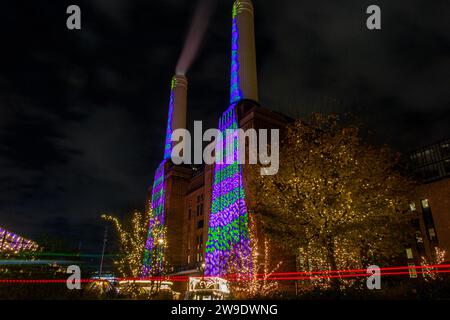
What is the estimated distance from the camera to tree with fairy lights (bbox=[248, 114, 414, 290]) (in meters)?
19.1

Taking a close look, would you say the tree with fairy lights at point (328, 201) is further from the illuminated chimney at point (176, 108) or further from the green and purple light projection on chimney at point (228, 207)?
the illuminated chimney at point (176, 108)

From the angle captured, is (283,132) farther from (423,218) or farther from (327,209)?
(423,218)

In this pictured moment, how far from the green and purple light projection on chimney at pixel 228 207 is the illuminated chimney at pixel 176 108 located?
25.6m

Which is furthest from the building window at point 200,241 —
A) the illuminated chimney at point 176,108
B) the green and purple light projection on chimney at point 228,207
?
the illuminated chimney at point 176,108

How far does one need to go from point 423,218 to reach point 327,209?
51.0 meters

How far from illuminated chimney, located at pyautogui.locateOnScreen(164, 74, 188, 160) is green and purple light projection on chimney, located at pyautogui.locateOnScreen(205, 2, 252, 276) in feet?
84.1

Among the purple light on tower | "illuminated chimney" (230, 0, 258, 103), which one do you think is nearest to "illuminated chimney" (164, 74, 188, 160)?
the purple light on tower

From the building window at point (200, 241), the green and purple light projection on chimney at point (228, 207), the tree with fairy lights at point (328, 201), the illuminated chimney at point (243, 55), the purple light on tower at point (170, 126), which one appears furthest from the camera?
the purple light on tower at point (170, 126)

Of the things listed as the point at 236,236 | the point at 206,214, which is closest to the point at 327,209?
the point at 236,236

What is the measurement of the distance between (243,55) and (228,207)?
2494cm

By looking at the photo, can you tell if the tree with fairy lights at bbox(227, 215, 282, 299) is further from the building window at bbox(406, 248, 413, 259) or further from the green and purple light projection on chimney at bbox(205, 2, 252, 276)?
the building window at bbox(406, 248, 413, 259)

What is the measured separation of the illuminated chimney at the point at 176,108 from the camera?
70.3 meters

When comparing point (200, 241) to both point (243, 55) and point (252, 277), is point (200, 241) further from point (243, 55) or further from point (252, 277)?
point (252, 277)

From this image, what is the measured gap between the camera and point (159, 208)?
6419 centimetres
